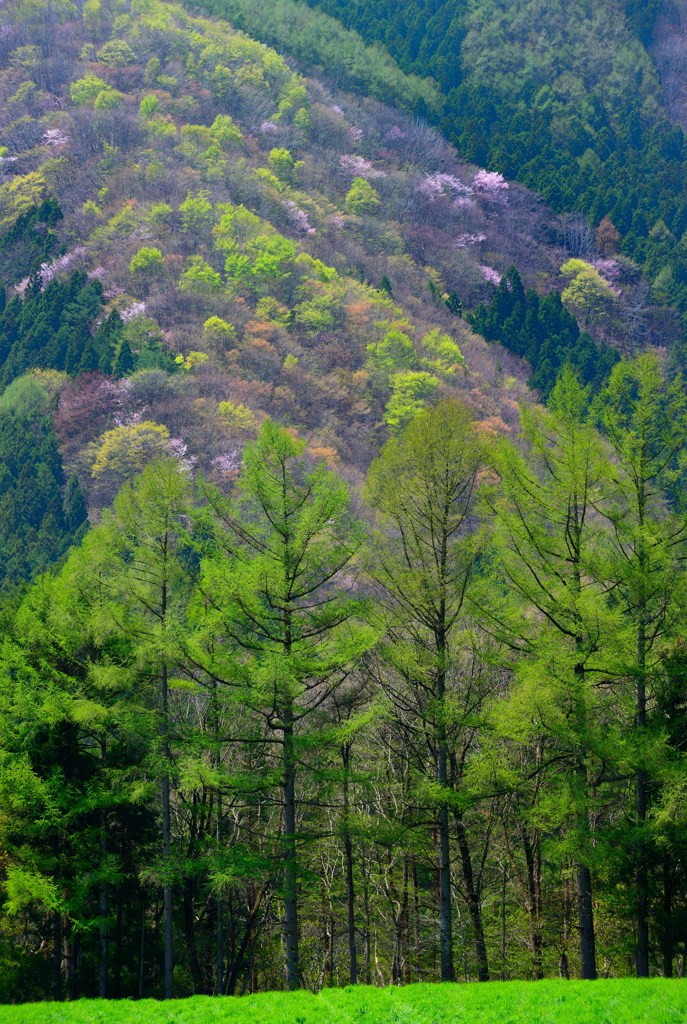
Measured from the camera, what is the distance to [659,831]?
18328 mm

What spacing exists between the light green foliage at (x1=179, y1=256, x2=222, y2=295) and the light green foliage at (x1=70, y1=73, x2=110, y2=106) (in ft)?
96.9

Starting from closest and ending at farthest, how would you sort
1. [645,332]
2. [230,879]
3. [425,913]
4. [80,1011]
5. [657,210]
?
[80,1011] < [230,879] < [425,913] < [645,332] < [657,210]

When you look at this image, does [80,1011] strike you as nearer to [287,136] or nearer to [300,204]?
[300,204]

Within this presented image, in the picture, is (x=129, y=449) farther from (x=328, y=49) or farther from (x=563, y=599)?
(x=328, y=49)

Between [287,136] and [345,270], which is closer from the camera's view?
[345,270]

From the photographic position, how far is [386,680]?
24.0 meters

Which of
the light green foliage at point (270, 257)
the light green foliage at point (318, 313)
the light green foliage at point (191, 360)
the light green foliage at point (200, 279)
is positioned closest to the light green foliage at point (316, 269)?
the light green foliage at point (270, 257)

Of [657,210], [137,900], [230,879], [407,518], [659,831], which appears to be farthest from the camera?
[657,210]

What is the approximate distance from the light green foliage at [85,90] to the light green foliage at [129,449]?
5112cm

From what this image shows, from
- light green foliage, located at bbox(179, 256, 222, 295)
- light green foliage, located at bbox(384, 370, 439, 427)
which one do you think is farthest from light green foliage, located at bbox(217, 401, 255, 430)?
light green foliage, located at bbox(179, 256, 222, 295)

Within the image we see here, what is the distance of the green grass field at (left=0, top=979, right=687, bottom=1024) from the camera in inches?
562

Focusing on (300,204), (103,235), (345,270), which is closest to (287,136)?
(300,204)

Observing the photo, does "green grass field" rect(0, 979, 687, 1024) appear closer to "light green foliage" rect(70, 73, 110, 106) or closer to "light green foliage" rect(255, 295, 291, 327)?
"light green foliage" rect(255, 295, 291, 327)

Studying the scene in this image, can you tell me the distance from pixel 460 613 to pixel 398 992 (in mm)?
6727
